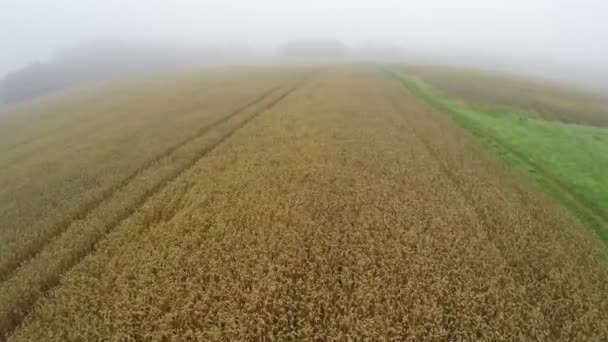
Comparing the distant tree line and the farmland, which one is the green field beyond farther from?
the distant tree line

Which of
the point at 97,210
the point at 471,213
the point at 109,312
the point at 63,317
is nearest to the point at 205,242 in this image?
the point at 109,312

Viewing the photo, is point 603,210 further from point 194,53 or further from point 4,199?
point 194,53

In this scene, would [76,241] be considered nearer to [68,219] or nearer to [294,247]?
[68,219]

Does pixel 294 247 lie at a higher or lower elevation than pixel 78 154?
higher

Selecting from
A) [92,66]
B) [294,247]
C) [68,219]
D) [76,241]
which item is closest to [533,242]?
[294,247]

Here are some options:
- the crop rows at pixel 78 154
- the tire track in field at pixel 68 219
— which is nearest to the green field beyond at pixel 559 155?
the tire track in field at pixel 68 219

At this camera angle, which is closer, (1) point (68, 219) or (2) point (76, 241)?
(2) point (76, 241)
